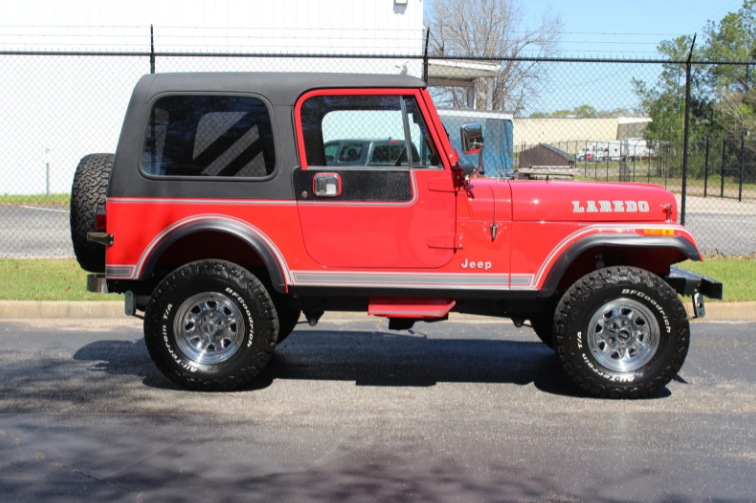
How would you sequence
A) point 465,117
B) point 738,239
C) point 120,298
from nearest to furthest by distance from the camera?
point 120,298, point 738,239, point 465,117

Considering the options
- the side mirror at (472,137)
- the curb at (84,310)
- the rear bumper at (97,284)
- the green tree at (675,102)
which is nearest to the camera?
the side mirror at (472,137)

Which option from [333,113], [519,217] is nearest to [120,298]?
[333,113]

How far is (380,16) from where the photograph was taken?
21641 millimetres

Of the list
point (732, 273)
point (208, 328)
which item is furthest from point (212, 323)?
point (732, 273)

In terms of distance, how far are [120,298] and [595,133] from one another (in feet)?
167

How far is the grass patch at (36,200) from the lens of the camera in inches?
774

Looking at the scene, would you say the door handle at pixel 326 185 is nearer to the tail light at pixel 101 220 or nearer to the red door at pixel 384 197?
the red door at pixel 384 197

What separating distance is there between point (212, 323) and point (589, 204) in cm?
272

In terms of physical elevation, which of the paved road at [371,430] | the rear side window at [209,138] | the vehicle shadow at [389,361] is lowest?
the vehicle shadow at [389,361]

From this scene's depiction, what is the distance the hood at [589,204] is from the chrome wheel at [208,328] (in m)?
2.07

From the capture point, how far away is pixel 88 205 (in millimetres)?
5938

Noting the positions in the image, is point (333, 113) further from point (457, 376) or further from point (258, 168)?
point (457, 376)

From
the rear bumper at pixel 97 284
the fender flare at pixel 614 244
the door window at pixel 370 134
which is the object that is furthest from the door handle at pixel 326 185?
the rear bumper at pixel 97 284

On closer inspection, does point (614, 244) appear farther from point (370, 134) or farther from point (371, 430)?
point (371, 430)
